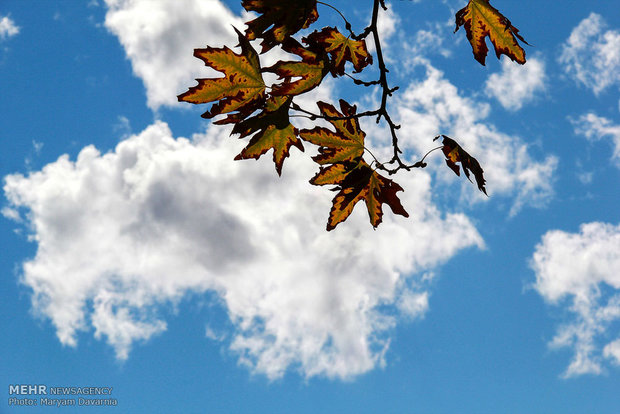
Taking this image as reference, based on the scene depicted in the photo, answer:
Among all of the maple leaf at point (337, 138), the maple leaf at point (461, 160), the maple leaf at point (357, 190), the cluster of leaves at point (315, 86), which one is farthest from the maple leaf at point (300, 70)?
the maple leaf at point (461, 160)

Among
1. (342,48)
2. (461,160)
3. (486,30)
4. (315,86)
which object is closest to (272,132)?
(315,86)

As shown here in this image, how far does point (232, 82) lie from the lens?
6.80ft

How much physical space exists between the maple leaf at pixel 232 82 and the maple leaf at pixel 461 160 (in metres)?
1.04

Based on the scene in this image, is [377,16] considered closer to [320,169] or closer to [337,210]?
[320,169]

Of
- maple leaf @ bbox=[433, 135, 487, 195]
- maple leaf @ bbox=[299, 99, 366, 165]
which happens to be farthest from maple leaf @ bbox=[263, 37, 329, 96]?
maple leaf @ bbox=[433, 135, 487, 195]

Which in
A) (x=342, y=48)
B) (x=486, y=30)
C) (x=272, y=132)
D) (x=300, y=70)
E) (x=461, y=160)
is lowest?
(x=461, y=160)

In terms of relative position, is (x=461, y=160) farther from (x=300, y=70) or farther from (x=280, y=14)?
(x=280, y=14)

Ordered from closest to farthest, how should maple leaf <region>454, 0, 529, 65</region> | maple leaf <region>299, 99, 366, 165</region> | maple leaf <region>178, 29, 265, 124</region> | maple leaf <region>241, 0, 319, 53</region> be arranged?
maple leaf <region>241, 0, 319, 53</region> → maple leaf <region>178, 29, 265, 124</region> → maple leaf <region>454, 0, 529, 65</region> → maple leaf <region>299, 99, 366, 165</region>

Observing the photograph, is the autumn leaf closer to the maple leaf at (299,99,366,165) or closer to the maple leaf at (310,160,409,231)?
the maple leaf at (299,99,366,165)

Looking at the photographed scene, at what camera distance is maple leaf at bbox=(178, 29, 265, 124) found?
204 centimetres

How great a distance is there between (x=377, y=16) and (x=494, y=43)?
0.62 meters

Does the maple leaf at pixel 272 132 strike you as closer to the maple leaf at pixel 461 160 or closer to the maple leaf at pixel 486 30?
the maple leaf at pixel 461 160

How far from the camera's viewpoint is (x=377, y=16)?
231 centimetres

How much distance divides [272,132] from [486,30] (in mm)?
1183
